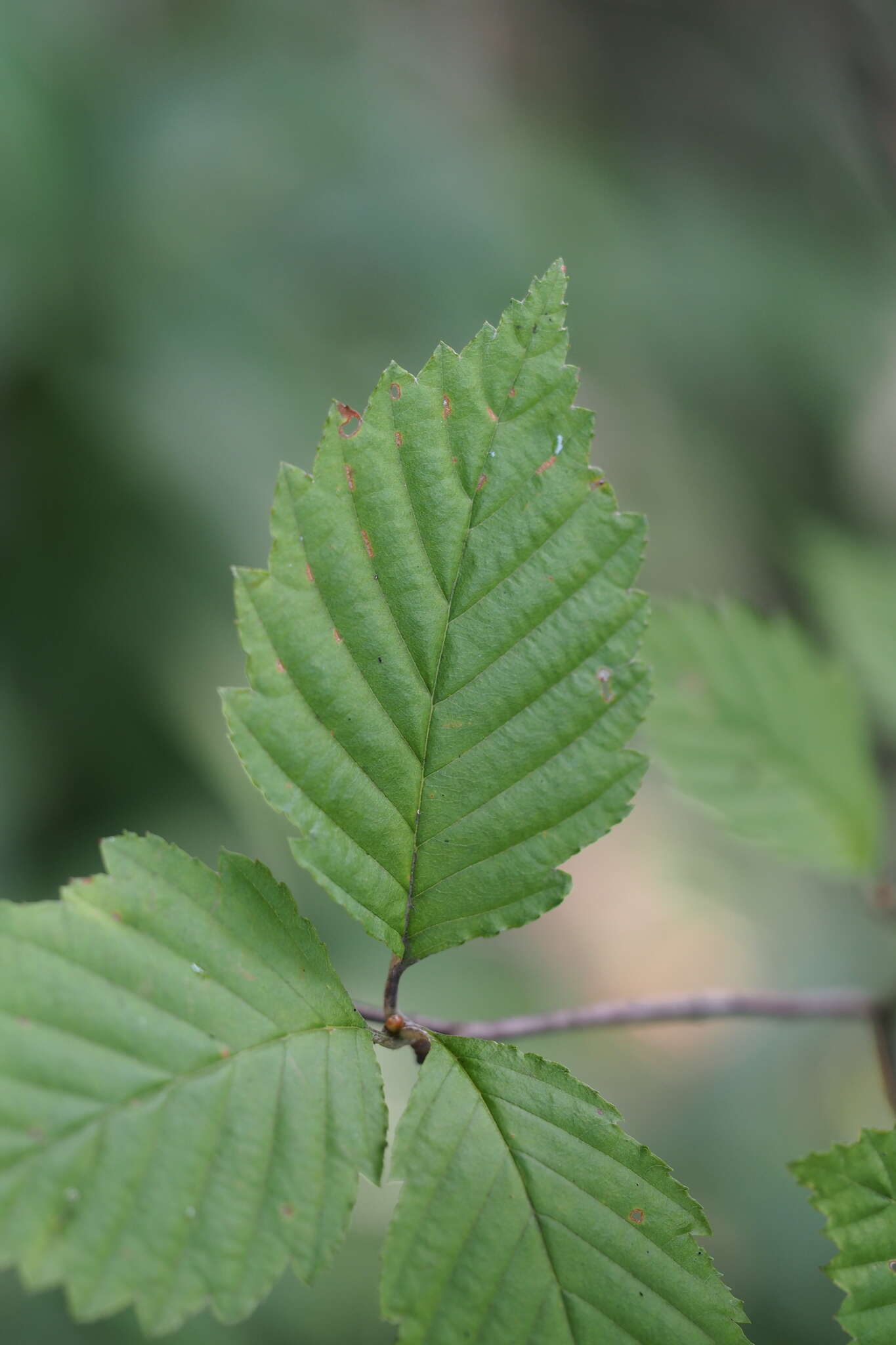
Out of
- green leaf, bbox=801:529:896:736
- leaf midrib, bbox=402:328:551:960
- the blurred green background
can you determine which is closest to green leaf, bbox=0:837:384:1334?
leaf midrib, bbox=402:328:551:960

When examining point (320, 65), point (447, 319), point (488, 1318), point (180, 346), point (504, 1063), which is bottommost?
point (488, 1318)

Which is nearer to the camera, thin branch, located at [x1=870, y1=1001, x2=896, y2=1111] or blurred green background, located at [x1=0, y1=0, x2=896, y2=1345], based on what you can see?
thin branch, located at [x1=870, y1=1001, x2=896, y2=1111]

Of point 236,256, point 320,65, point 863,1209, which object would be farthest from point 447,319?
point 863,1209

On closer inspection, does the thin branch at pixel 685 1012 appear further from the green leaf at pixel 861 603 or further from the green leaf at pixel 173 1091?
the green leaf at pixel 861 603

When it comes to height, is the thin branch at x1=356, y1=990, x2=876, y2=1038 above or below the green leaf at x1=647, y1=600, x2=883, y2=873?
below

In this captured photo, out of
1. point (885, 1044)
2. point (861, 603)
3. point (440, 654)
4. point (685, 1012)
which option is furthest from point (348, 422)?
point (861, 603)

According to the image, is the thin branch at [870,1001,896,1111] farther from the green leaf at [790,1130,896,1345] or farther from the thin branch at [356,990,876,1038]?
the green leaf at [790,1130,896,1345]

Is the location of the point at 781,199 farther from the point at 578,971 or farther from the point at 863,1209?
the point at 863,1209

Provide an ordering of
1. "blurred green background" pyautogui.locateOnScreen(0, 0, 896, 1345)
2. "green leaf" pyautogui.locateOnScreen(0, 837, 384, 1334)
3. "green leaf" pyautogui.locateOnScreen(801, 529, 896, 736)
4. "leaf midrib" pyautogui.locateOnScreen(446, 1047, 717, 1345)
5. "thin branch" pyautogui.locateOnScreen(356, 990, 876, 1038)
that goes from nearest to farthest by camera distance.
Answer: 1. "green leaf" pyautogui.locateOnScreen(0, 837, 384, 1334)
2. "leaf midrib" pyautogui.locateOnScreen(446, 1047, 717, 1345)
3. "thin branch" pyautogui.locateOnScreen(356, 990, 876, 1038)
4. "green leaf" pyautogui.locateOnScreen(801, 529, 896, 736)
5. "blurred green background" pyautogui.locateOnScreen(0, 0, 896, 1345)
